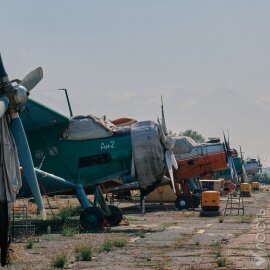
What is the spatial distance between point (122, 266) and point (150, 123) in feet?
33.6

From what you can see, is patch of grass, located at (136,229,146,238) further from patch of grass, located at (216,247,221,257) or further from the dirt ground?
patch of grass, located at (216,247,221,257)

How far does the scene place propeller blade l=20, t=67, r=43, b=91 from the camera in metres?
14.0

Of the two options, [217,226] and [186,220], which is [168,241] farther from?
[186,220]

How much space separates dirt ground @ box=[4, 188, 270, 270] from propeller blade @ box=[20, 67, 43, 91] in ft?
12.6

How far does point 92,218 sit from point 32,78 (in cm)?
974

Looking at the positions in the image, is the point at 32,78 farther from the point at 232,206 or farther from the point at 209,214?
the point at 232,206

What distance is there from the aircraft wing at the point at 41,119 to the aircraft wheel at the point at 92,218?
3.39 m

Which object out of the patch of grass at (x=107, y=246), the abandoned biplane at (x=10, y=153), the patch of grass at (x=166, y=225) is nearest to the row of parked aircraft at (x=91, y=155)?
the patch of grass at (x=166, y=225)

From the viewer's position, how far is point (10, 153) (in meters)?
12.0

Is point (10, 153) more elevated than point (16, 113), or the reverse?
point (16, 113)

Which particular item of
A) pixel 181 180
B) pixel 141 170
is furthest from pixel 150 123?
pixel 181 180

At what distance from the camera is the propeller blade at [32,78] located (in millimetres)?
14000

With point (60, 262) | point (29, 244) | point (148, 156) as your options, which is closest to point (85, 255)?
point (60, 262)

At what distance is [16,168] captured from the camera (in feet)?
39.5
